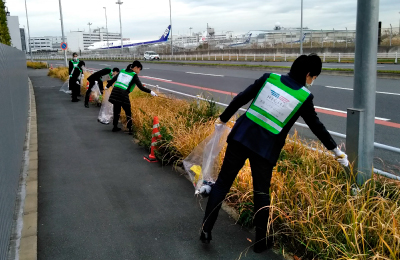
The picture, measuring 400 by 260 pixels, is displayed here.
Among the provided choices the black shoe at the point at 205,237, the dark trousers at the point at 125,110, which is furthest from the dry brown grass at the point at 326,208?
the dark trousers at the point at 125,110

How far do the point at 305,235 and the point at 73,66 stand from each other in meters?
12.1

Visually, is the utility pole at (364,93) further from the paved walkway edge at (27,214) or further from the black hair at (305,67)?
the paved walkway edge at (27,214)

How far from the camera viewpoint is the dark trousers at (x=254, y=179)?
321 centimetres

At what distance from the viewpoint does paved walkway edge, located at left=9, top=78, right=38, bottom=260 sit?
3.37m

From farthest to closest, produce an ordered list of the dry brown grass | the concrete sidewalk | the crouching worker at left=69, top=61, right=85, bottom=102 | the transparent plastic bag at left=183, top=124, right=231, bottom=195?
the crouching worker at left=69, top=61, right=85, bottom=102, the transparent plastic bag at left=183, top=124, right=231, bottom=195, the concrete sidewalk, the dry brown grass

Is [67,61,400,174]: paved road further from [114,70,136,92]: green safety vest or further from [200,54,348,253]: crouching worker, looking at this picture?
[200,54,348,253]: crouching worker

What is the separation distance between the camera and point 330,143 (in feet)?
10.3

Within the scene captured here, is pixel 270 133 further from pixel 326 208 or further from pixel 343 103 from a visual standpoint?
pixel 343 103

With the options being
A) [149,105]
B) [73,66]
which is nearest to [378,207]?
[149,105]

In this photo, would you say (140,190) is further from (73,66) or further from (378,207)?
(73,66)

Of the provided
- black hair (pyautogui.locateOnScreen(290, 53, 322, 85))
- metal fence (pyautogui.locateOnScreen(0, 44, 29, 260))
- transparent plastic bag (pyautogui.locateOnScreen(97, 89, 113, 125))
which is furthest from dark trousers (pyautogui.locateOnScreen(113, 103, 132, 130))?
black hair (pyautogui.locateOnScreen(290, 53, 322, 85))

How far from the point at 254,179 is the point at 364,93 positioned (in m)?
1.45

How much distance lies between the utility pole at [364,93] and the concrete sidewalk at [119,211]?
53.5 inches

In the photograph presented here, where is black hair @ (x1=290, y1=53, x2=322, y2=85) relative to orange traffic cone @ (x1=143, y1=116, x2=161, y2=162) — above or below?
above
